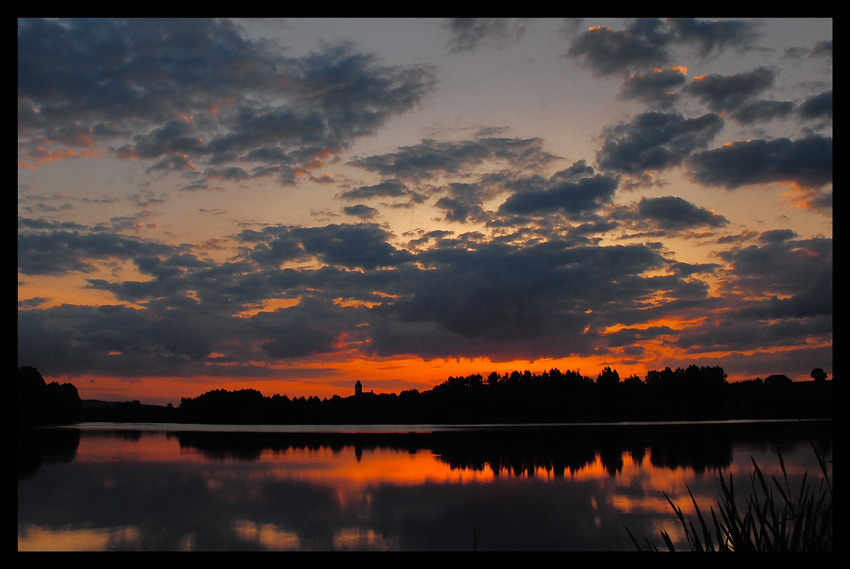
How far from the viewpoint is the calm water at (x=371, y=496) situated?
1778 centimetres

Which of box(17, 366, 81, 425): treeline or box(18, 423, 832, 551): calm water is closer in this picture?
box(18, 423, 832, 551): calm water

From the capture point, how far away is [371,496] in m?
23.6

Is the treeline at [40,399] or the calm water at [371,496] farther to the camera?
the treeline at [40,399]

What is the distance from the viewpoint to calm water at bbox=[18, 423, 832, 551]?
1778 cm

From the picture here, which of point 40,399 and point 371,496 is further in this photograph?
point 40,399
